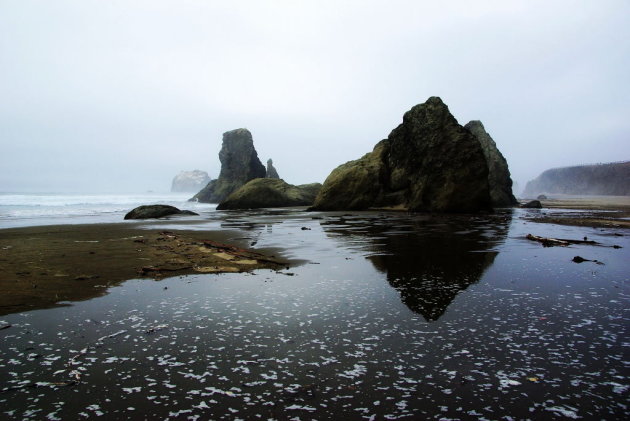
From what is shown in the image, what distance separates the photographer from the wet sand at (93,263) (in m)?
5.68

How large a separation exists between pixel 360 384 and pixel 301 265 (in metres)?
5.05

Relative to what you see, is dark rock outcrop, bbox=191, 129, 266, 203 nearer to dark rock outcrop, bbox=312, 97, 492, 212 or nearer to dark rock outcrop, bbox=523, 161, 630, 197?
dark rock outcrop, bbox=312, 97, 492, 212

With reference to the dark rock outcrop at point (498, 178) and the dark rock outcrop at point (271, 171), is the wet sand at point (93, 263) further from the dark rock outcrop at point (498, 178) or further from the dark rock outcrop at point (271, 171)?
the dark rock outcrop at point (271, 171)

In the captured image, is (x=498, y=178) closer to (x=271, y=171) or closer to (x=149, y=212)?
(x=149, y=212)

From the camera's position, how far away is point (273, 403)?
2.70m

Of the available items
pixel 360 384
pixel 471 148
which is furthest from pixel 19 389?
pixel 471 148

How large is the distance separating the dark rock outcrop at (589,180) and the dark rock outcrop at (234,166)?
10143 centimetres

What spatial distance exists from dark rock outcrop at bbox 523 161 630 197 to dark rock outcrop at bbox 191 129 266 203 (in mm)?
101427

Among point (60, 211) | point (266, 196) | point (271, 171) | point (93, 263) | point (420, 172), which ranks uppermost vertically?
point (271, 171)

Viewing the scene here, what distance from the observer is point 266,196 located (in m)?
39.8

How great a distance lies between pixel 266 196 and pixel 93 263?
31.8 meters

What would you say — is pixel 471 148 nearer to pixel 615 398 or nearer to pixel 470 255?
pixel 470 255

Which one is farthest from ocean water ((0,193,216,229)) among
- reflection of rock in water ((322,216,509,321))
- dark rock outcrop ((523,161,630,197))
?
dark rock outcrop ((523,161,630,197))

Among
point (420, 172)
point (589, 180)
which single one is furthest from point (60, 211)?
point (589, 180)
